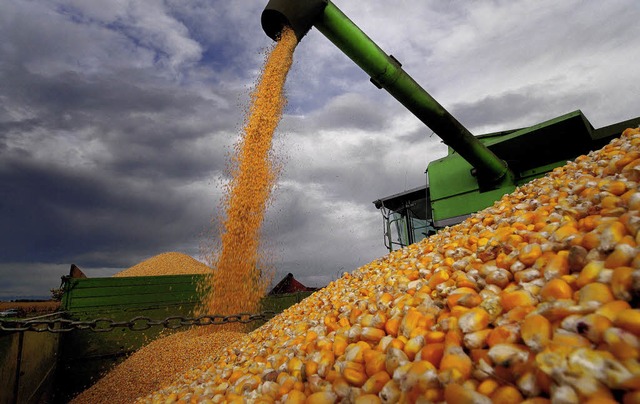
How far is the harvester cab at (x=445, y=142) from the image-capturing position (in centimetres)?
419

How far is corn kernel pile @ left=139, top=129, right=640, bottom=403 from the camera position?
2.78ft

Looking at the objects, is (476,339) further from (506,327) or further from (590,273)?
(590,273)

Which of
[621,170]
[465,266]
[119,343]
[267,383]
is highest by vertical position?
[621,170]

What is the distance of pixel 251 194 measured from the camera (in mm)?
5219

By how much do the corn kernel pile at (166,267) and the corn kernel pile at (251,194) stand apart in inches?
131

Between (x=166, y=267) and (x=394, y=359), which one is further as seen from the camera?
(x=166, y=267)

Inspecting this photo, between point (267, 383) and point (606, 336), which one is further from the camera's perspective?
point (267, 383)

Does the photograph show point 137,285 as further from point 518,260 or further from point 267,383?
point 518,260

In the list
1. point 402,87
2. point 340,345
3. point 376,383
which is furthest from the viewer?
point 402,87

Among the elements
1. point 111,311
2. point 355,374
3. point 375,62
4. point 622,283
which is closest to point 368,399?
point 355,374

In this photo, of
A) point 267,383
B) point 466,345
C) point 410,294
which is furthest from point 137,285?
point 466,345

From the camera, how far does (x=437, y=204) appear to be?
6.41 m

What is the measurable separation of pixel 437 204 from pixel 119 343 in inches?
247

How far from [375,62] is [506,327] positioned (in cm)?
405
